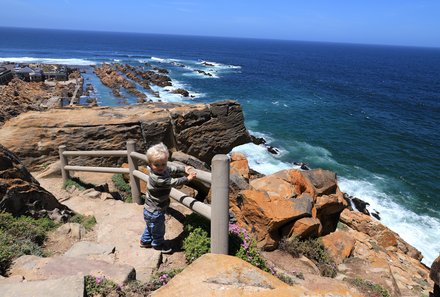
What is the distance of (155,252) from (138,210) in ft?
6.91

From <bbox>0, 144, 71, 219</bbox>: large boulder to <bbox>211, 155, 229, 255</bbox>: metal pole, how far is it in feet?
11.8

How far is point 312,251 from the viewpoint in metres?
8.92

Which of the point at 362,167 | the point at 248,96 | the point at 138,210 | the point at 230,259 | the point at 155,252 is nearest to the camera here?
the point at 230,259

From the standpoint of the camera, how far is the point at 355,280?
795 centimetres

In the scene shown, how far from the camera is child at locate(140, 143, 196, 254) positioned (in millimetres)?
5016

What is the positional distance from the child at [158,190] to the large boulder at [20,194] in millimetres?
2182

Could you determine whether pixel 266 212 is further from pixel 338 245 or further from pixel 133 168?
pixel 133 168

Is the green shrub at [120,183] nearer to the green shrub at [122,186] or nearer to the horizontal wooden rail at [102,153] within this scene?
the green shrub at [122,186]

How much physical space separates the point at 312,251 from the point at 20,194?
6837 mm

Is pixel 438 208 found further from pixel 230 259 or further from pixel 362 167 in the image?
pixel 230 259

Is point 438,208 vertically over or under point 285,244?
under

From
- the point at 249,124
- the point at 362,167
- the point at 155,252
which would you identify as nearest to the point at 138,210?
the point at 155,252

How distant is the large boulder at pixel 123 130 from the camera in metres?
11.5

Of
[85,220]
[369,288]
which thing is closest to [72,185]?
[85,220]
